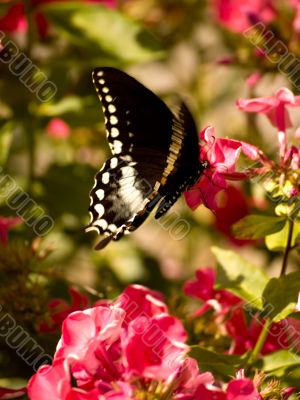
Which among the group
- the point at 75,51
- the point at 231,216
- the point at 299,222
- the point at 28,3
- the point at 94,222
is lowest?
the point at 231,216

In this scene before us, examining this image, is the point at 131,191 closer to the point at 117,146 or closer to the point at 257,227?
the point at 117,146

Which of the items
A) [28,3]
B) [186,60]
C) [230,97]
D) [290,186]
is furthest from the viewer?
[186,60]

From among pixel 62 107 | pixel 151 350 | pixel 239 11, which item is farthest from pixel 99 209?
pixel 239 11

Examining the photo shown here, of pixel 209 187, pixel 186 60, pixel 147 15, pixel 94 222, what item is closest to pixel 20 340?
pixel 94 222

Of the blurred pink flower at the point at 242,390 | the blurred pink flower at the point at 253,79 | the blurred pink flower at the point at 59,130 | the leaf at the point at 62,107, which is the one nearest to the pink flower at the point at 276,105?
the blurred pink flower at the point at 242,390

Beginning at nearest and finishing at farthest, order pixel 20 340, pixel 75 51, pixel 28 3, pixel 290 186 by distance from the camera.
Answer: pixel 290 186, pixel 20 340, pixel 28 3, pixel 75 51

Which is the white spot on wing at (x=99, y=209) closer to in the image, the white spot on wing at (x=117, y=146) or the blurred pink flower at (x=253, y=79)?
the white spot on wing at (x=117, y=146)

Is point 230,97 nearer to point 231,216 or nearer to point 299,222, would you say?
point 231,216
